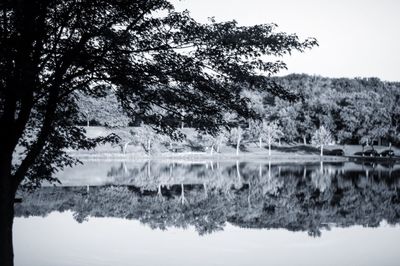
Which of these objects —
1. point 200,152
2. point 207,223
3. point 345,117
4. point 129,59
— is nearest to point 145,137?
point 200,152

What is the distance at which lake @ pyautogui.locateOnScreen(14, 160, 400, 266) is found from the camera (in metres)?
17.5

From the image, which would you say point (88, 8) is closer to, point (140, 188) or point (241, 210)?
point (241, 210)

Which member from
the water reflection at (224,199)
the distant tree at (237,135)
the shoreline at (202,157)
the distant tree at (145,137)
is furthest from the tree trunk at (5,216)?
the distant tree at (237,135)

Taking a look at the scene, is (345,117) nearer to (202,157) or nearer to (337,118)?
(337,118)

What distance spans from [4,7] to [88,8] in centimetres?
171

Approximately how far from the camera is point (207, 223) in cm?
2325

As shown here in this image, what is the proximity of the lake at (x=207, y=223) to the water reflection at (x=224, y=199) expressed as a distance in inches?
2.5

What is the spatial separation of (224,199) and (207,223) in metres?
7.43

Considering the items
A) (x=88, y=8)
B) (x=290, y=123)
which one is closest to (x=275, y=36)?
(x=88, y=8)

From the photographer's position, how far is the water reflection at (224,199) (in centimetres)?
2423

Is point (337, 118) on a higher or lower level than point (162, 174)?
higher

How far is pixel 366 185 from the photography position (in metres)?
38.6

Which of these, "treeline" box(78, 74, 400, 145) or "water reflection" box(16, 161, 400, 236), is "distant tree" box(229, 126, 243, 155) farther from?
"water reflection" box(16, 161, 400, 236)

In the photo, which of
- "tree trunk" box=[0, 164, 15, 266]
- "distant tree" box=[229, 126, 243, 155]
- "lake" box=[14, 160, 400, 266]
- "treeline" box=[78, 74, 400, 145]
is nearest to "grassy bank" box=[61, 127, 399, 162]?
"distant tree" box=[229, 126, 243, 155]
